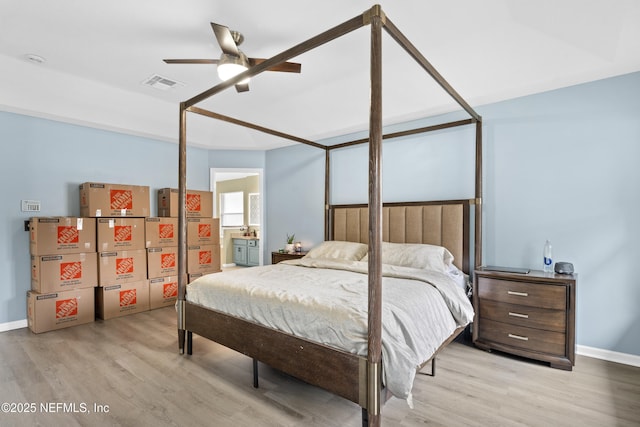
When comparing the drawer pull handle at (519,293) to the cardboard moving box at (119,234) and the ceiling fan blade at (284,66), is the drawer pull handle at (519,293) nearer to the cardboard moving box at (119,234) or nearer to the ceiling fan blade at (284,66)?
the ceiling fan blade at (284,66)

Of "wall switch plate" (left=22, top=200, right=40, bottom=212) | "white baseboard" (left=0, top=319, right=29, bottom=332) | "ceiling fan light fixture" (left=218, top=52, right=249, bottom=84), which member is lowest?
"white baseboard" (left=0, top=319, right=29, bottom=332)

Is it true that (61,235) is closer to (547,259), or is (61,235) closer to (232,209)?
(232,209)

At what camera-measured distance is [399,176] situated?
392 cm

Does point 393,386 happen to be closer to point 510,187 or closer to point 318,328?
point 318,328

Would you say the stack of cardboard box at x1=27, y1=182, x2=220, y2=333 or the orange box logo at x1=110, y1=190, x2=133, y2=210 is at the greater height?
the orange box logo at x1=110, y1=190, x2=133, y2=210

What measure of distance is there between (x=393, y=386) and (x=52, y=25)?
354cm

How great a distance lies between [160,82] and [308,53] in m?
1.79

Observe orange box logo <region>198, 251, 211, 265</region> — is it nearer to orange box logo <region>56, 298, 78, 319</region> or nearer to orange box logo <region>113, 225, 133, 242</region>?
orange box logo <region>113, 225, 133, 242</region>

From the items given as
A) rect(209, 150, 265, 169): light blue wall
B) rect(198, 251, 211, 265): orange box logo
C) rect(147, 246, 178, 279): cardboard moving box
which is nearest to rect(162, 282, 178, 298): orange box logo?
rect(147, 246, 178, 279): cardboard moving box

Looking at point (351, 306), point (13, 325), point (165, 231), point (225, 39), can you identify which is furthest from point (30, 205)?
point (351, 306)

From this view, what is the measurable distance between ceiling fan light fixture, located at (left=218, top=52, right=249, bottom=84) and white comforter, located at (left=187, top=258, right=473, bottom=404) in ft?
5.33

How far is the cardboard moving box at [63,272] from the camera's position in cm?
351

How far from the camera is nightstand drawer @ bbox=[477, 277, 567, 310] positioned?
2566mm

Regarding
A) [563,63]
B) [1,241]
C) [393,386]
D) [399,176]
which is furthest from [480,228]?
[1,241]
